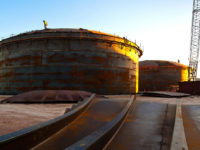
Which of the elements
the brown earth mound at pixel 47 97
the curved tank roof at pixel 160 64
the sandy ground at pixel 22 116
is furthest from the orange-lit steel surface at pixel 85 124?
the curved tank roof at pixel 160 64

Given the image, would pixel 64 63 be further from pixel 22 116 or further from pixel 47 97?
pixel 22 116

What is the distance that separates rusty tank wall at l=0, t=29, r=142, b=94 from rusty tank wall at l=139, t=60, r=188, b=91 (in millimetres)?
13848

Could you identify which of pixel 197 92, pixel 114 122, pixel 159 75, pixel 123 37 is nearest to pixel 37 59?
pixel 123 37

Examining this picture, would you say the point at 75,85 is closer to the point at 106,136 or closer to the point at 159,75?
the point at 106,136

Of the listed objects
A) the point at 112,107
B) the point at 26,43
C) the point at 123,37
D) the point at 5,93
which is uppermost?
the point at 123,37

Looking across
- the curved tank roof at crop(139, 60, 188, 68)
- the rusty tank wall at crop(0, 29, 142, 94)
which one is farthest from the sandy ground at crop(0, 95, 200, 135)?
the curved tank roof at crop(139, 60, 188, 68)

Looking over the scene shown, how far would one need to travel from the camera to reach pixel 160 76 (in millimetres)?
28828

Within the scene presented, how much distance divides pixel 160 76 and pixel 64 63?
65.6ft

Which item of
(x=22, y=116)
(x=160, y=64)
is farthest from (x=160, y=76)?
(x=22, y=116)

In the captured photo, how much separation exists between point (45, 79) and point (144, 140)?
43.4ft

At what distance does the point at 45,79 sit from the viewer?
1439 centimetres

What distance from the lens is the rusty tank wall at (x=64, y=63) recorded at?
14.4m

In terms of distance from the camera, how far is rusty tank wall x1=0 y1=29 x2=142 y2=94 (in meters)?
14.4

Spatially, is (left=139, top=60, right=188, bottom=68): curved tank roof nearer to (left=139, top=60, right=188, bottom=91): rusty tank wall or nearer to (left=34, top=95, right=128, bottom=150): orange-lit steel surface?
(left=139, top=60, right=188, bottom=91): rusty tank wall
